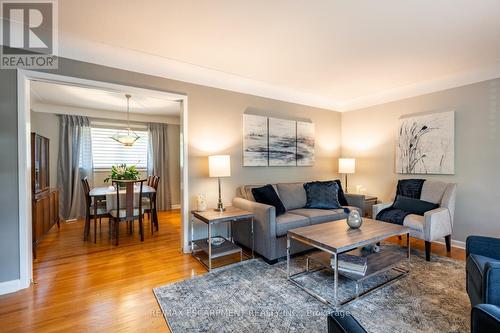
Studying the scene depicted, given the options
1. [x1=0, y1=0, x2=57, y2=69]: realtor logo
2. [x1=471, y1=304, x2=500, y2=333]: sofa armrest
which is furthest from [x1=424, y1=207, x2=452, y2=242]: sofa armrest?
[x1=0, y1=0, x2=57, y2=69]: realtor logo

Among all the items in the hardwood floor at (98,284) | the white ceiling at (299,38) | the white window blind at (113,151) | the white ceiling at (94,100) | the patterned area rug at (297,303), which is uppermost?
the white ceiling at (299,38)

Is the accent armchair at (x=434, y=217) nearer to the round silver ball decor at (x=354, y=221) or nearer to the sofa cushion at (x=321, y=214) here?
the sofa cushion at (x=321, y=214)

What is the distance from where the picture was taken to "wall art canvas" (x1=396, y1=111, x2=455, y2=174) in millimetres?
3605

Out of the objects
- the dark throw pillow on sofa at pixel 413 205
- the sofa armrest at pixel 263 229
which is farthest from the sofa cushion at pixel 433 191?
the sofa armrest at pixel 263 229

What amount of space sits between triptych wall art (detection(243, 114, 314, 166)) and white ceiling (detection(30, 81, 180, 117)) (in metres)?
1.59

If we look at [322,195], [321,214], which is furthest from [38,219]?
[322,195]

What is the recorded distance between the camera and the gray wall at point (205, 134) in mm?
2330

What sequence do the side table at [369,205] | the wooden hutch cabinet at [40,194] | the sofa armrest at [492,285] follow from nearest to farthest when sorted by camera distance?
the sofa armrest at [492,285]
the wooden hutch cabinet at [40,194]
the side table at [369,205]

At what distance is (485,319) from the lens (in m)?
1.18

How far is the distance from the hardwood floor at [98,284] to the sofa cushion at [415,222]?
0.58 m

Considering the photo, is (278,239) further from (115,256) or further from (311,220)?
(115,256)

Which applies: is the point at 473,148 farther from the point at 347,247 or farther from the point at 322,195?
the point at 347,247

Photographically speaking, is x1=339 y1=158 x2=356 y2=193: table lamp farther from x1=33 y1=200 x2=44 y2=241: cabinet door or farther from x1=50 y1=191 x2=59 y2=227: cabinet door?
x1=50 y1=191 x2=59 y2=227: cabinet door

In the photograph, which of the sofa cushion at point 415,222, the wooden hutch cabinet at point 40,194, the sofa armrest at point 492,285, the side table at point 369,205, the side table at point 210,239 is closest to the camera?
the sofa armrest at point 492,285
